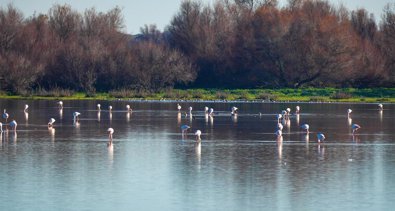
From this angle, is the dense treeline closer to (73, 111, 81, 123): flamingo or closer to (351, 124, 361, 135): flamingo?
(73, 111, 81, 123): flamingo

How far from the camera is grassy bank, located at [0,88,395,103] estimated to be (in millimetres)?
81000

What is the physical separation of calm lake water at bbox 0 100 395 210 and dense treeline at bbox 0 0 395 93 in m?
42.6

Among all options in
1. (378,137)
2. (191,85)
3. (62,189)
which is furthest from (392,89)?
(62,189)

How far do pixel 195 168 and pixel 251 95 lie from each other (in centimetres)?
5721

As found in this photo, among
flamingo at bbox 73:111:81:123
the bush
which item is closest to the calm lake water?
flamingo at bbox 73:111:81:123

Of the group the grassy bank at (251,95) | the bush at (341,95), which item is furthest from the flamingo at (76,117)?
the bush at (341,95)

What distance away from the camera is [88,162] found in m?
28.6

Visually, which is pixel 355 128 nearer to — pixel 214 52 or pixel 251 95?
pixel 251 95

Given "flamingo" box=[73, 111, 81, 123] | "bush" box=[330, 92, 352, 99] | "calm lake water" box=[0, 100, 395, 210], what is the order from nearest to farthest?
"calm lake water" box=[0, 100, 395, 210] → "flamingo" box=[73, 111, 81, 123] → "bush" box=[330, 92, 352, 99]

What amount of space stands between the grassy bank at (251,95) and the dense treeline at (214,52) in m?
2.82

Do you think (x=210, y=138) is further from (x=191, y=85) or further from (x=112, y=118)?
(x=191, y=85)

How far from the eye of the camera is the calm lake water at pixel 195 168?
21.4m

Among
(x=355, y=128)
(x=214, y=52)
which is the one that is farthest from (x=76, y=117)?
(x=214, y=52)

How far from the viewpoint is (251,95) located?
276 feet
